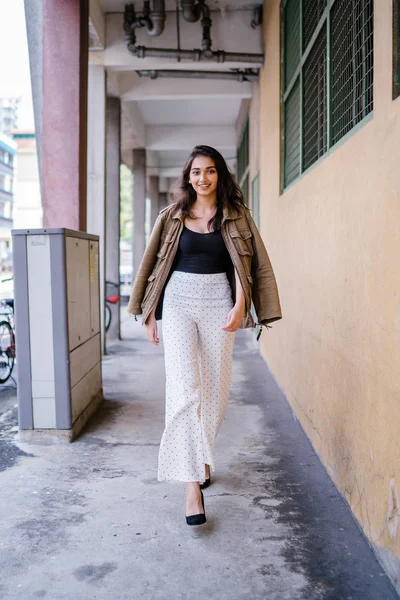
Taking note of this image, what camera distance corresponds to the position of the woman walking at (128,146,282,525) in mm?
3129

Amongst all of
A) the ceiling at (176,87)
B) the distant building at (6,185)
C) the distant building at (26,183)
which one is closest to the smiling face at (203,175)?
the ceiling at (176,87)

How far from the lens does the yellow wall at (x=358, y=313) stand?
96.1 inches

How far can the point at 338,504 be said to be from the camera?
3.24 m

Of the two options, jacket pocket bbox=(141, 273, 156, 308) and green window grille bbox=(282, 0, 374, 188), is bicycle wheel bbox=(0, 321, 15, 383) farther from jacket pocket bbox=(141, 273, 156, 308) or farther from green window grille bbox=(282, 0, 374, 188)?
jacket pocket bbox=(141, 273, 156, 308)

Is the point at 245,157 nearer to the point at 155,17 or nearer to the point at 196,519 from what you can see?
the point at 155,17

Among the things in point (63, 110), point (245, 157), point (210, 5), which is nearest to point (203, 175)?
point (63, 110)

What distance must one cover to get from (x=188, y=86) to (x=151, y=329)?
7.73 m

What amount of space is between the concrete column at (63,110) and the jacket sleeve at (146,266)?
2.43 meters

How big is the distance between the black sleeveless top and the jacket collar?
87 mm

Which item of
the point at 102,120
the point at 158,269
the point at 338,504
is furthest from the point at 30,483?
the point at 102,120

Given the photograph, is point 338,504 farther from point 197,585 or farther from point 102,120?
point 102,120

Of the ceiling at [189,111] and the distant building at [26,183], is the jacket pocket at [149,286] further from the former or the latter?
the distant building at [26,183]

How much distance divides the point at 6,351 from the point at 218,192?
3835 millimetres

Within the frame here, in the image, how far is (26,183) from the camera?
3394cm
